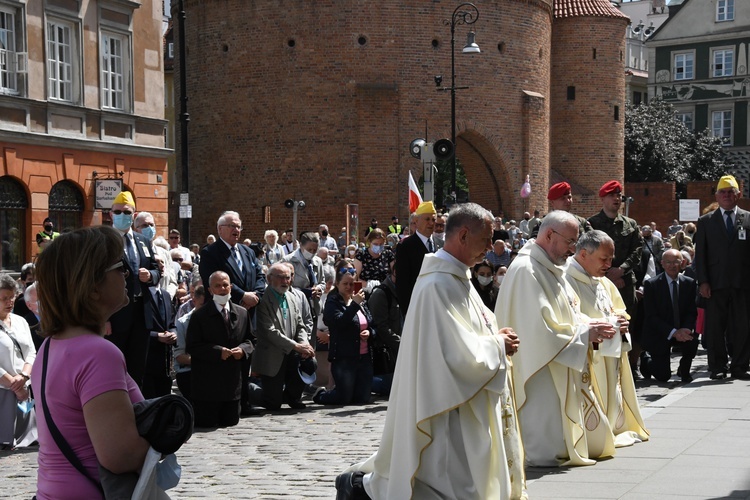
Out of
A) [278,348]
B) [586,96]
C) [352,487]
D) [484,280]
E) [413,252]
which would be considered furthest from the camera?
[586,96]

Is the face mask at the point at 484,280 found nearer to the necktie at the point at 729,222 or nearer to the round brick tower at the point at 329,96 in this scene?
the necktie at the point at 729,222

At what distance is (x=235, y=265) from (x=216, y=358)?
1.20 meters

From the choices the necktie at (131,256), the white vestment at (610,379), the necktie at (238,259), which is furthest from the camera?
the necktie at (238,259)

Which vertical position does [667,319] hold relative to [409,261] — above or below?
below

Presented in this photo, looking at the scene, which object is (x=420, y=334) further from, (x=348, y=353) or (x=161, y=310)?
(x=348, y=353)

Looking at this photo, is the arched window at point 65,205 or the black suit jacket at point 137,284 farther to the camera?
the arched window at point 65,205

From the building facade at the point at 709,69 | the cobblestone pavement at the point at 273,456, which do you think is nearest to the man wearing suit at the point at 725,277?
the cobblestone pavement at the point at 273,456

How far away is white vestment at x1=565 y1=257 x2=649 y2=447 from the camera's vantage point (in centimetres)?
868

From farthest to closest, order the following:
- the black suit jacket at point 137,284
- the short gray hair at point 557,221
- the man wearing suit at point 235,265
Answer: the man wearing suit at point 235,265
the black suit jacket at point 137,284
the short gray hair at point 557,221

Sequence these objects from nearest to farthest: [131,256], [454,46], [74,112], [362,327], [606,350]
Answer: [606,350] < [131,256] < [362,327] < [74,112] < [454,46]

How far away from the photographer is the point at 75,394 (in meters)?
3.48

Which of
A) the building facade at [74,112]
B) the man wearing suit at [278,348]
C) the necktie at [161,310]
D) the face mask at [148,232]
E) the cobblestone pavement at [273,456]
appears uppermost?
the building facade at [74,112]

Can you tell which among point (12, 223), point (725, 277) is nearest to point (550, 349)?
point (725, 277)

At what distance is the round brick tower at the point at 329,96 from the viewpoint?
3747 cm
